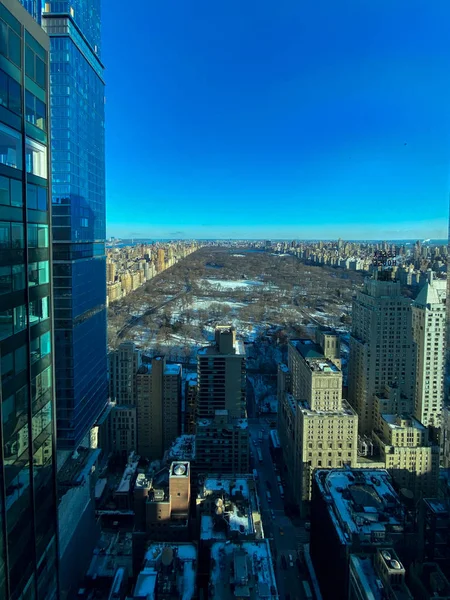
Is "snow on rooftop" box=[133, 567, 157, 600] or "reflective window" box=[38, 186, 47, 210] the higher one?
"reflective window" box=[38, 186, 47, 210]

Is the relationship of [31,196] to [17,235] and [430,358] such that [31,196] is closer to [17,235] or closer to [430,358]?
[17,235]

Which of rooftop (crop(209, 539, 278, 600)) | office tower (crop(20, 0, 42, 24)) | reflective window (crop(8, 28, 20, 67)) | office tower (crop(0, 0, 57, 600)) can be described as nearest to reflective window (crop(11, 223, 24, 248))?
office tower (crop(0, 0, 57, 600))

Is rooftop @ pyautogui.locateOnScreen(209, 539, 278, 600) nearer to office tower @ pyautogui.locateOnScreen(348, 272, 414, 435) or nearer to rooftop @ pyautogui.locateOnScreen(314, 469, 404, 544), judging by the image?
rooftop @ pyautogui.locateOnScreen(314, 469, 404, 544)

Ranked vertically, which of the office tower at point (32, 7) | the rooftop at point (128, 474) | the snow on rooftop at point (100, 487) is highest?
the office tower at point (32, 7)

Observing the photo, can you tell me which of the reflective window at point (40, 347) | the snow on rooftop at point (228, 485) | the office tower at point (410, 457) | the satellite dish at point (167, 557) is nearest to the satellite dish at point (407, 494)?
the office tower at point (410, 457)

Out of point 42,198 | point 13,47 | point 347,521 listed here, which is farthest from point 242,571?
point 13,47

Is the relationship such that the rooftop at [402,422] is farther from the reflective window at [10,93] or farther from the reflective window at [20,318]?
the reflective window at [10,93]

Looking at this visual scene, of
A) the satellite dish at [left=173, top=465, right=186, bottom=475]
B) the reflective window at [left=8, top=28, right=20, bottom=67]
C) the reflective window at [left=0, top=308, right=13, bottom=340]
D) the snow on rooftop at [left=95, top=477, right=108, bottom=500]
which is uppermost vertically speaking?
the reflective window at [left=8, top=28, right=20, bottom=67]
